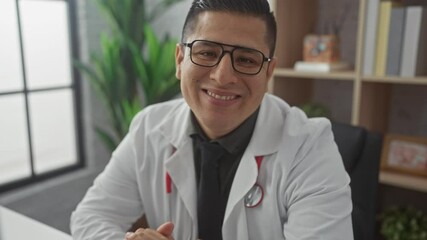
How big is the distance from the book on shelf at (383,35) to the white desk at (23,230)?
4.55ft

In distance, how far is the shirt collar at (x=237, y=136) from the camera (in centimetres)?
111

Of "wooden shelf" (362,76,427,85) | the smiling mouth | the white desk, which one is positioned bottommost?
the white desk

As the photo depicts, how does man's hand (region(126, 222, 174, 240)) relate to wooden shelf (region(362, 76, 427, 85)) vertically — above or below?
below

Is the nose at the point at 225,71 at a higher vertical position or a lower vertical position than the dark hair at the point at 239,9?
lower

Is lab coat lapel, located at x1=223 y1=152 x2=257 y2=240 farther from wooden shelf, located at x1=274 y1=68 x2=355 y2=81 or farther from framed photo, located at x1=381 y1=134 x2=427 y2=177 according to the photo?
framed photo, located at x1=381 y1=134 x2=427 y2=177

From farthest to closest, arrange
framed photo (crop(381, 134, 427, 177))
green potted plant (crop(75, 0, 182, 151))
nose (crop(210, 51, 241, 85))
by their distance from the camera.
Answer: green potted plant (crop(75, 0, 182, 151))
framed photo (crop(381, 134, 427, 177))
nose (crop(210, 51, 241, 85))

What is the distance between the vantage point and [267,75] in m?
1.01

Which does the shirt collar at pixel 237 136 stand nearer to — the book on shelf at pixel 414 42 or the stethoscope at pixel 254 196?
the stethoscope at pixel 254 196

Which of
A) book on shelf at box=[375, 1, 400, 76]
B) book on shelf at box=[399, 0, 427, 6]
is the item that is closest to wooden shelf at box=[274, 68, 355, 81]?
book on shelf at box=[375, 1, 400, 76]

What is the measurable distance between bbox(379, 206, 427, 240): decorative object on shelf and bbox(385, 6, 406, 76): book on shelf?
0.68 meters

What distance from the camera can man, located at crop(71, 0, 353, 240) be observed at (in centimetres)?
95

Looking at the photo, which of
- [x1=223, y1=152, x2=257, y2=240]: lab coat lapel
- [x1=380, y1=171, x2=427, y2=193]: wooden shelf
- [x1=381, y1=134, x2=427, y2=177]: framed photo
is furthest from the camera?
[x1=381, y1=134, x2=427, y2=177]: framed photo

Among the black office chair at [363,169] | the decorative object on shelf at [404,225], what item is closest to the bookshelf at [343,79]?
the decorative object on shelf at [404,225]

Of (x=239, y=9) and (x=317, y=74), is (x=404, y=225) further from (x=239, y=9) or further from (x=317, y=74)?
(x=239, y=9)
